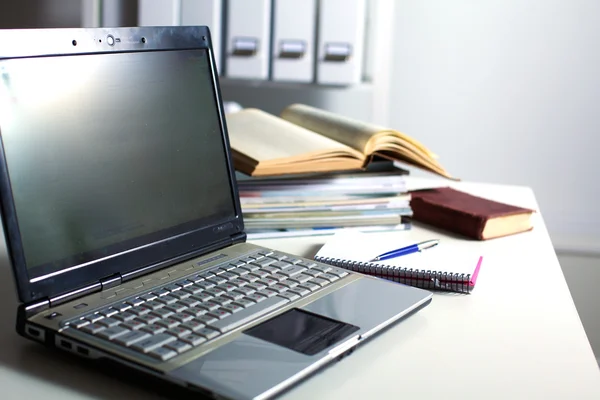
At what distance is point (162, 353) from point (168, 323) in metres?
0.05

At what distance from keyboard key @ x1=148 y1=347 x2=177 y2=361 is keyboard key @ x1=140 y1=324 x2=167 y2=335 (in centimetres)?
3

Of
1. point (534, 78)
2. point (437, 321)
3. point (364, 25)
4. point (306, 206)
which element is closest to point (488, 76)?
point (534, 78)

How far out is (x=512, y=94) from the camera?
185 centimetres

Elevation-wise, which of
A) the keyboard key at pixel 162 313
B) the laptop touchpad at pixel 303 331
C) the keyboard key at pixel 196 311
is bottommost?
the laptop touchpad at pixel 303 331

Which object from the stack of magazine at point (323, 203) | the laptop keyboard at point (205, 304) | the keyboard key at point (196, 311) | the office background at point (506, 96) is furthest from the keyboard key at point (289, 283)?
the office background at point (506, 96)

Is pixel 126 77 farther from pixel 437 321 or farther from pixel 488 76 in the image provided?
pixel 488 76

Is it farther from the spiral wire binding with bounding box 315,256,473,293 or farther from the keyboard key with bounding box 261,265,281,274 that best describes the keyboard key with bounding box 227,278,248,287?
the spiral wire binding with bounding box 315,256,473,293

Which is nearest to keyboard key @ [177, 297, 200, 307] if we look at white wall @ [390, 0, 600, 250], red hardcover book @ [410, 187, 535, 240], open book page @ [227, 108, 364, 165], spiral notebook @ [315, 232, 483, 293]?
spiral notebook @ [315, 232, 483, 293]

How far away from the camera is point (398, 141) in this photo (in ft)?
3.53

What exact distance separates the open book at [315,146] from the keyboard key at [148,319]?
0.38 metres

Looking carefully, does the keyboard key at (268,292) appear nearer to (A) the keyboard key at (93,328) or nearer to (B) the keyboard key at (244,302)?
(B) the keyboard key at (244,302)

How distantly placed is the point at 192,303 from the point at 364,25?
1.07 metres

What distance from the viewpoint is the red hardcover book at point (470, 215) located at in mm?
1048

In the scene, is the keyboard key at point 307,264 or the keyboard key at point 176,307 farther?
the keyboard key at point 307,264
